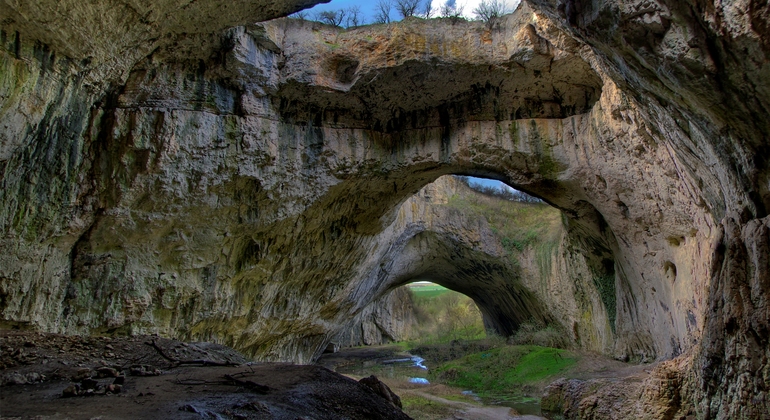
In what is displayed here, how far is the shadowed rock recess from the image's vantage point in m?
4.76

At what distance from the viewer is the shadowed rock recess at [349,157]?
187 inches

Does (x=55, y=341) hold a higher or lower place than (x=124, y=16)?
lower

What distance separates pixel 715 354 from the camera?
526 centimetres

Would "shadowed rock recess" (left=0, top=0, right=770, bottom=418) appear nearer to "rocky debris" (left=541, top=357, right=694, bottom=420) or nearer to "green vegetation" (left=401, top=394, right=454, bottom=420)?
"rocky debris" (left=541, top=357, right=694, bottom=420)

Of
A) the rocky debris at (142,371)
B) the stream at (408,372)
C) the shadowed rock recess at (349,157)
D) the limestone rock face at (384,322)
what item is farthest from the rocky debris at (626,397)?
the limestone rock face at (384,322)

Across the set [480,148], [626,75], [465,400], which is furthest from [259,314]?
[626,75]

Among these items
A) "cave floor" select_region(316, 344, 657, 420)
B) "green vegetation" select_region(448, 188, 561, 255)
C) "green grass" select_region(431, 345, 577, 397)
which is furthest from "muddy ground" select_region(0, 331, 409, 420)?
"green vegetation" select_region(448, 188, 561, 255)

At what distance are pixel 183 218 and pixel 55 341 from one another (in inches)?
133

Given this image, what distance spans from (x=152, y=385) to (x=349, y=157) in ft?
22.9

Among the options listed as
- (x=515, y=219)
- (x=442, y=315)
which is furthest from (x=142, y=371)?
(x=442, y=315)

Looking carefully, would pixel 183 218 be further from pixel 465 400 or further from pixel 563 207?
pixel 563 207

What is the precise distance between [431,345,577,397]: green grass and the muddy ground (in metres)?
8.50

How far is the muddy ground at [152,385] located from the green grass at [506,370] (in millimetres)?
8502

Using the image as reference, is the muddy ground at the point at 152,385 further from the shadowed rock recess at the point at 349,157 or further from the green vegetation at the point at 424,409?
the green vegetation at the point at 424,409
